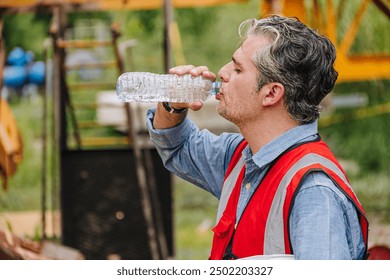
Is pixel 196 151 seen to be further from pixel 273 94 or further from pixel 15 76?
pixel 15 76

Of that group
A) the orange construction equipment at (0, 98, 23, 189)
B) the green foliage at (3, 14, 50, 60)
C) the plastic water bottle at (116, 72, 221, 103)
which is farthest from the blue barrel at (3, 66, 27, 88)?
the plastic water bottle at (116, 72, 221, 103)

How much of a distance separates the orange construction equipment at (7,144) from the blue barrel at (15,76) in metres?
2.23

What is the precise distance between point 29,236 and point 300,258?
4.90 meters

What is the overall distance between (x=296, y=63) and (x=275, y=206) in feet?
0.95

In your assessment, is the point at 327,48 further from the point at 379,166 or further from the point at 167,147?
the point at 379,166

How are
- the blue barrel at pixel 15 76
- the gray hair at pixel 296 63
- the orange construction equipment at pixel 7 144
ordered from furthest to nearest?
the blue barrel at pixel 15 76 → the orange construction equipment at pixel 7 144 → the gray hair at pixel 296 63

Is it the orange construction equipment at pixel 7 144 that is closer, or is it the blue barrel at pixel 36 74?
the orange construction equipment at pixel 7 144

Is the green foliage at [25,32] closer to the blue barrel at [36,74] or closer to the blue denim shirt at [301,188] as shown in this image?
the blue barrel at [36,74]

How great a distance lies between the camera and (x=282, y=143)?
68.7 inches

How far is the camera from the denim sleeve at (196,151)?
2025mm

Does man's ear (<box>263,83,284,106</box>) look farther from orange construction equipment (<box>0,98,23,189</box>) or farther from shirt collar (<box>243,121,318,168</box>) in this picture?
orange construction equipment (<box>0,98,23,189</box>)

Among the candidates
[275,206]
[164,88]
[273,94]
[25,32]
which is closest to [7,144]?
[25,32]

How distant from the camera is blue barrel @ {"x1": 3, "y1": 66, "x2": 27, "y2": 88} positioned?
8.05 m

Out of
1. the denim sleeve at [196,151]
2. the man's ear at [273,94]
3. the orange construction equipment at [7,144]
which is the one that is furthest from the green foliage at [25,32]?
the man's ear at [273,94]
